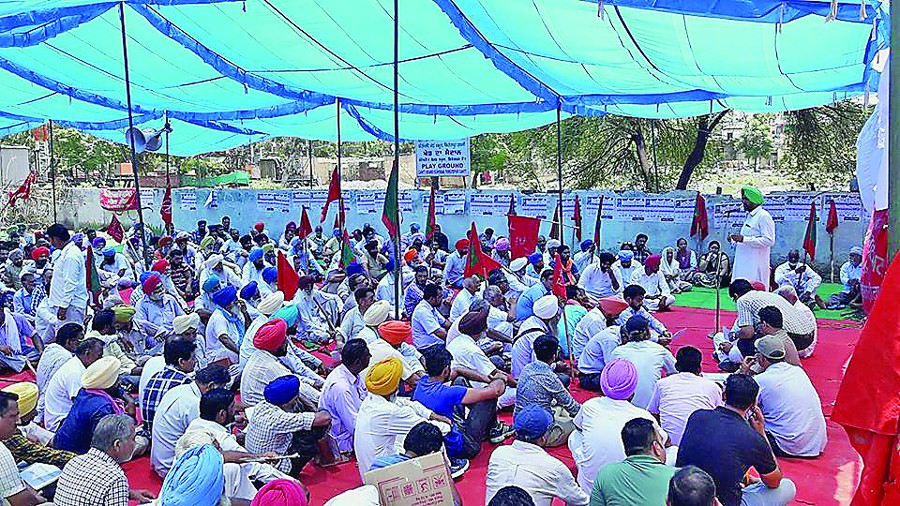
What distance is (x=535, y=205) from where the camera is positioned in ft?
46.9

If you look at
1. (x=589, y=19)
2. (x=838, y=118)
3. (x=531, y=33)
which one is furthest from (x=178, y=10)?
(x=838, y=118)

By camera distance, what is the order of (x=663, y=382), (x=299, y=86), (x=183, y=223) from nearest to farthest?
1. (x=663, y=382)
2. (x=299, y=86)
3. (x=183, y=223)

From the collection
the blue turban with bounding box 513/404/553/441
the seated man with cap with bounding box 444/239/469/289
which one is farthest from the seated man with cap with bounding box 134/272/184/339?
the blue turban with bounding box 513/404/553/441

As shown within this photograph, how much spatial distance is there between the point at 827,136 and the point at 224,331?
14.5m

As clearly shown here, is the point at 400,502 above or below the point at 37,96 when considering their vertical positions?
below

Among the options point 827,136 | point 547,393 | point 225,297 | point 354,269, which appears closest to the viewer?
point 547,393

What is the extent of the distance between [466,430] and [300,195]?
12405 mm

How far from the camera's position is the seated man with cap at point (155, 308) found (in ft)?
22.8

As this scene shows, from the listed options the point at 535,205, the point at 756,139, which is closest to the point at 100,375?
the point at 535,205

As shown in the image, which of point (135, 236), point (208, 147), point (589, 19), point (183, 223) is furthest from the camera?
point (183, 223)

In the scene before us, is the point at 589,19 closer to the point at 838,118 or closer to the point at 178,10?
the point at 178,10

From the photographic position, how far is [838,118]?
16016mm

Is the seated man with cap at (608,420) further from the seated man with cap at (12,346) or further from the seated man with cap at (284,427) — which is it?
the seated man with cap at (12,346)

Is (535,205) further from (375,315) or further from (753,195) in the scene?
(375,315)
